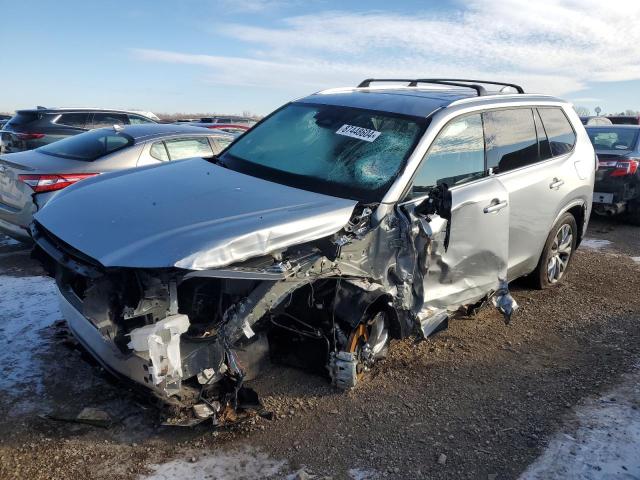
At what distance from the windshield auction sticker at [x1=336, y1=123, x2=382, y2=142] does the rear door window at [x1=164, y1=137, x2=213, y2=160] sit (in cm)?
294

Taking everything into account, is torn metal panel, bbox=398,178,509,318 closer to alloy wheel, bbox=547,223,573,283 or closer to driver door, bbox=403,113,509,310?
driver door, bbox=403,113,509,310

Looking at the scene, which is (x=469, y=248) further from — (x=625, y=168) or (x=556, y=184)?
(x=625, y=168)

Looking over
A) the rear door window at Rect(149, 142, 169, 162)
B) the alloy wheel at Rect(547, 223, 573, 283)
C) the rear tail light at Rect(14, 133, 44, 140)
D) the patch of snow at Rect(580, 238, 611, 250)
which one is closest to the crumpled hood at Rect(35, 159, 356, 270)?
the rear door window at Rect(149, 142, 169, 162)

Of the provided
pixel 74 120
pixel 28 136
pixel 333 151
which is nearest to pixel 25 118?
pixel 28 136

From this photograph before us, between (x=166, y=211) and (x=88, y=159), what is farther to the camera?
(x=88, y=159)

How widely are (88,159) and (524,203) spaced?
442 cm

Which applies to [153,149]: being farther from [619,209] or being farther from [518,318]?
[619,209]

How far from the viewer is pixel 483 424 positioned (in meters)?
3.28

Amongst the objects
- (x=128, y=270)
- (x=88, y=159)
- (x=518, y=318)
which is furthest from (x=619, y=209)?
(x=128, y=270)

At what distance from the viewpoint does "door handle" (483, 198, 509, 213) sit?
3.93m

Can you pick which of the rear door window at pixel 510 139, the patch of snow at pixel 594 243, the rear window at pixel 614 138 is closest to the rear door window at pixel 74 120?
the rear door window at pixel 510 139

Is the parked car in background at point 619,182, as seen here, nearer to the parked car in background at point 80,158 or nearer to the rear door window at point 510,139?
the rear door window at point 510,139

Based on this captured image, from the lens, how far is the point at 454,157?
12.9 feet

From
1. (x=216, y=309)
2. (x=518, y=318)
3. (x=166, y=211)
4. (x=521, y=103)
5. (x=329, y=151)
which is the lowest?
(x=518, y=318)
